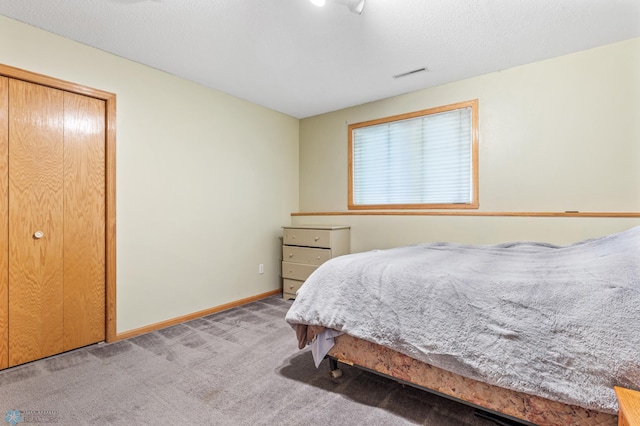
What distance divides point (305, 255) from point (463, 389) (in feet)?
7.86

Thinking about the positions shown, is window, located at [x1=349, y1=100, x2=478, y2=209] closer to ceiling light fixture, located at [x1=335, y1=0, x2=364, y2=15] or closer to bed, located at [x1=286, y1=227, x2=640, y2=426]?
bed, located at [x1=286, y1=227, x2=640, y2=426]

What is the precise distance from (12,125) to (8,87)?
248 mm

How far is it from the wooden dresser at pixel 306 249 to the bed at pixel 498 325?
1.58 metres

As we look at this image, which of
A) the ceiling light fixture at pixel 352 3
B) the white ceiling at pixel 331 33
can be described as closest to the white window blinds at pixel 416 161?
the white ceiling at pixel 331 33

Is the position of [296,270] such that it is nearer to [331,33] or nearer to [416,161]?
[416,161]

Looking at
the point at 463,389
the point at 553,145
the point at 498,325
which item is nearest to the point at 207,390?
the point at 463,389

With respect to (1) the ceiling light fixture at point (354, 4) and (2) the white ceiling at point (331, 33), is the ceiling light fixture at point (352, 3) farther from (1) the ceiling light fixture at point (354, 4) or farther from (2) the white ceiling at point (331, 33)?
(2) the white ceiling at point (331, 33)

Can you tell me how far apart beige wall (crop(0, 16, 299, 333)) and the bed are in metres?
1.65

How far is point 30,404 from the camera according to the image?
1653 millimetres

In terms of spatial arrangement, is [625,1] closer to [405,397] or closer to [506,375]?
[506,375]

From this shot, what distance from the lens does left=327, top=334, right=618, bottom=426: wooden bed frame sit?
116 cm

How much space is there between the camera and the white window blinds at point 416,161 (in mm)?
3133

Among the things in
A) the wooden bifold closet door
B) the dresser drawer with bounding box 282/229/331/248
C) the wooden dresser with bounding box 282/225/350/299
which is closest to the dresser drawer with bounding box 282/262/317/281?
the wooden dresser with bounding box 282/225/350/299

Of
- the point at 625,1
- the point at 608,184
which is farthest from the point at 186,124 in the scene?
the point at 608,184
